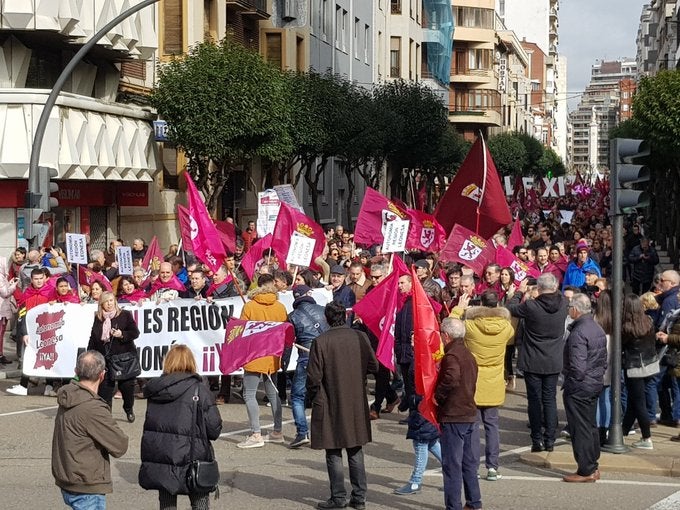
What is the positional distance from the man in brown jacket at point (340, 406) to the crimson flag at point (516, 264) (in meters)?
7.82

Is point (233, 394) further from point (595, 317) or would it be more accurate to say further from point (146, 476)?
point (146, 476)

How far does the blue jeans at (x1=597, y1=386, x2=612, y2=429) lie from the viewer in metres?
12.3

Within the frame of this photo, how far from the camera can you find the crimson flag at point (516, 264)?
18.0 metres

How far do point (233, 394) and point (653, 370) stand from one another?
5621 millimetres

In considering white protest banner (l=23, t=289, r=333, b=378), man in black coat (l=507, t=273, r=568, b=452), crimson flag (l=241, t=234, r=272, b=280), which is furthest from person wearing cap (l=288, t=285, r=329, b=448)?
crimson flag (l=241, t=234, r=272, b=280)

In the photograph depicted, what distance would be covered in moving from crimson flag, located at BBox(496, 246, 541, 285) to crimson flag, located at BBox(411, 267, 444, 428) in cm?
726

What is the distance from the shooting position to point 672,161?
41562mm

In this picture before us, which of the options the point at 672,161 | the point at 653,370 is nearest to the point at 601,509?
the point at 653,370

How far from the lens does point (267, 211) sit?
23250mm

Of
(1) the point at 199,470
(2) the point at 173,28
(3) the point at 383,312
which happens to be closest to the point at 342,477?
(1) the point at 199,470

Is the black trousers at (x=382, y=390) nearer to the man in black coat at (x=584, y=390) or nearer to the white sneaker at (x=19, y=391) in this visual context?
the man in black coat at (x=584, y=390)

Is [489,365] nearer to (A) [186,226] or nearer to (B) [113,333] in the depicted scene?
(B) [113,333]

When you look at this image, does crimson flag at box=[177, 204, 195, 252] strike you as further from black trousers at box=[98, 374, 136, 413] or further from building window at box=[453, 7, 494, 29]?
building window at box=[453, 7, 494, 29]

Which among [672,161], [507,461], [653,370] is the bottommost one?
[507,461]
